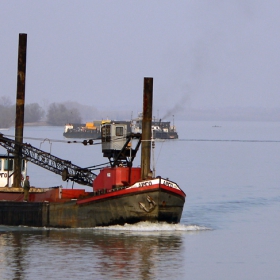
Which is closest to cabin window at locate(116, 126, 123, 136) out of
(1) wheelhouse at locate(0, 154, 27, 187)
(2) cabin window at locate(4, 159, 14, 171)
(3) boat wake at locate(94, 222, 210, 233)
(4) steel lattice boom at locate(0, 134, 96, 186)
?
(4) steel lattice boom at locate(0, 134, 96, 186)

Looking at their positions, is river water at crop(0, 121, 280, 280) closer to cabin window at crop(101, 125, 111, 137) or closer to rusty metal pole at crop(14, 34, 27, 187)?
cabin window at crop(101, 125, 111, 137)

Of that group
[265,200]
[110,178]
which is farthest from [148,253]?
[265,200]

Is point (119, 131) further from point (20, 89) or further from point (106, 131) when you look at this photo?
point (20, 89)

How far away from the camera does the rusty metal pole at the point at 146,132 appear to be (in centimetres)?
4553

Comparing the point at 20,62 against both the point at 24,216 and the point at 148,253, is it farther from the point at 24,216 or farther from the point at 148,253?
the point at 148,253

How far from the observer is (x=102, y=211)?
4466cm

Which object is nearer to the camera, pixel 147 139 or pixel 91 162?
pixel 147 139

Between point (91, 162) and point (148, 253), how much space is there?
68429mm

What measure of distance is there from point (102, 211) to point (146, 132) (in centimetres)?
489

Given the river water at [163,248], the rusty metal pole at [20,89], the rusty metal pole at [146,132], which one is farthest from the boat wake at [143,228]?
the rusty metal pole at [20,89]

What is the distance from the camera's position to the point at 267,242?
4450 centimetres

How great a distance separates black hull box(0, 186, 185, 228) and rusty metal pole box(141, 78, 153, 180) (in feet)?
6.65

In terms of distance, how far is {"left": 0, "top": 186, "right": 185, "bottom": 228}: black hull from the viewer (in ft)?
144

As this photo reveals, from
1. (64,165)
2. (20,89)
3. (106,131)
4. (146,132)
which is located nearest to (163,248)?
(146,132)
